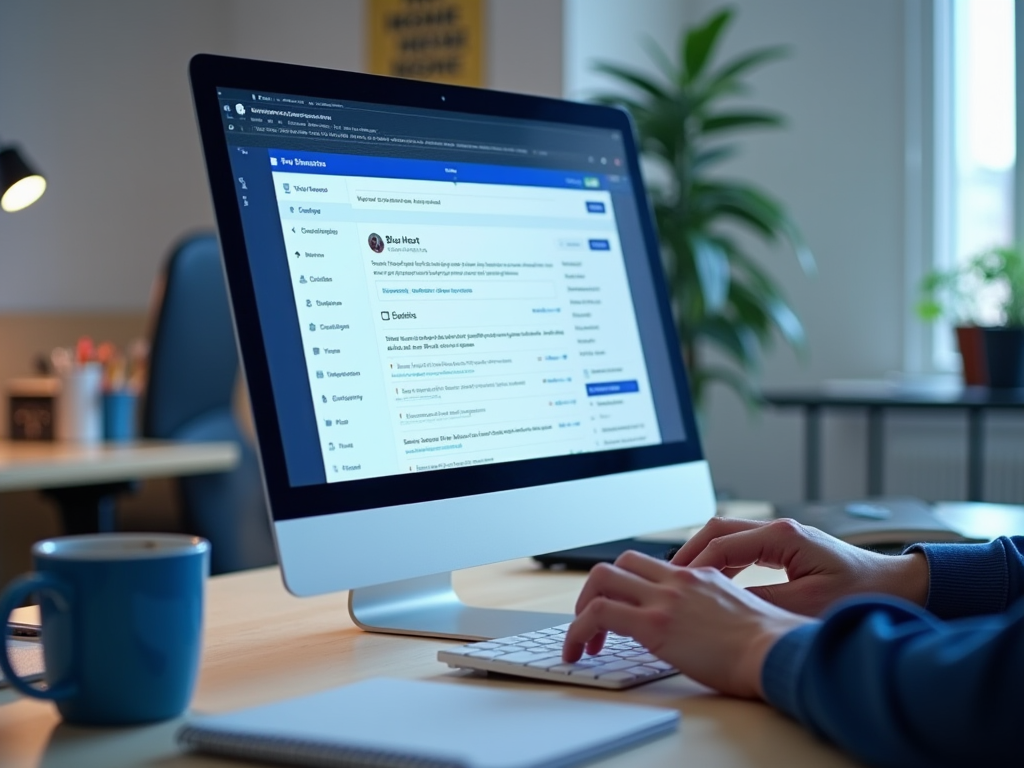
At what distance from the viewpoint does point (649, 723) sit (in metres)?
0.63

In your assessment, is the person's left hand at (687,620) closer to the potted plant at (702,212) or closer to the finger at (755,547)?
the finger at (755,547)

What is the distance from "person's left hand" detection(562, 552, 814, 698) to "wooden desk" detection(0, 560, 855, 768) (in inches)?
0.8

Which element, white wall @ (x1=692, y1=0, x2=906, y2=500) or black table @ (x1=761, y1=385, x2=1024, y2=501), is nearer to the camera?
black table @ (x1=761, y1=385, x2=1024, y2=501)

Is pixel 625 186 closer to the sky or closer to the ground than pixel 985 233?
closer to the sky

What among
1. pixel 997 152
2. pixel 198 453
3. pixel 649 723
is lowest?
pixel 198 453

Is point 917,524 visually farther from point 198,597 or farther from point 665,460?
point 198,597

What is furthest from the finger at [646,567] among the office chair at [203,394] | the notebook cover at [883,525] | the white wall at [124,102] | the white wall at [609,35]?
the white wall at [124,102]

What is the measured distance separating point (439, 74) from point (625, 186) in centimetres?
274

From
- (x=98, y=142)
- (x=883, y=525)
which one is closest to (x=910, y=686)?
(x=883, y=525)

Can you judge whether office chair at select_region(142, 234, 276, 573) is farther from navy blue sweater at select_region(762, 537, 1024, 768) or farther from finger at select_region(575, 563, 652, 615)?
navy blue sweater at select_region(762, 537, 1024, 768)

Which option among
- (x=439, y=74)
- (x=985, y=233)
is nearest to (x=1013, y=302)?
(x=985, y=233)

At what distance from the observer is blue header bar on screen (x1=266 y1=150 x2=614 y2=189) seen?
87cm

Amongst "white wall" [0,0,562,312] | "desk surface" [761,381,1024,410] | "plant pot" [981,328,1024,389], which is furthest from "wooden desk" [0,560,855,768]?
"white wall" [0,0,562,312]

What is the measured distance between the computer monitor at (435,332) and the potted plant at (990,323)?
2189 mm
